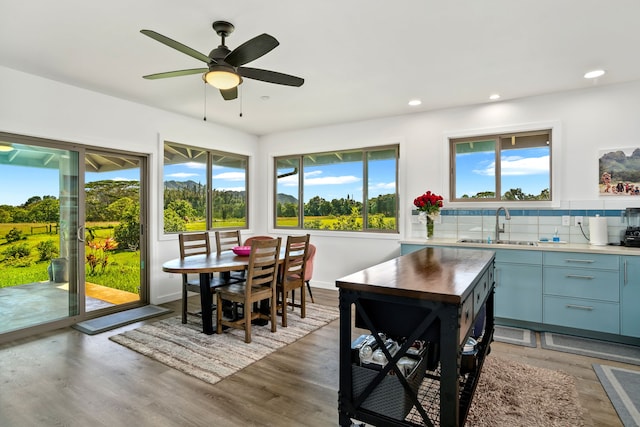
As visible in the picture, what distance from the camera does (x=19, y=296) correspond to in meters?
3.49

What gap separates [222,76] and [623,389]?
360cm

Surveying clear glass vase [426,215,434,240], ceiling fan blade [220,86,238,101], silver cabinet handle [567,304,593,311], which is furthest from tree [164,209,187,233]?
silver cabinet handle [567,304,593,311]

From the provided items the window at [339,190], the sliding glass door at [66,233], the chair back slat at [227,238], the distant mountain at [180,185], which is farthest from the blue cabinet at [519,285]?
the sliding glass door at [66,233]

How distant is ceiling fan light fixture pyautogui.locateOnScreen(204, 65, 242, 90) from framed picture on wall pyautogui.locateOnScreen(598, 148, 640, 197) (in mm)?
3831

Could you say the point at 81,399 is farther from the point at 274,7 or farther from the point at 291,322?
the point at 274,7

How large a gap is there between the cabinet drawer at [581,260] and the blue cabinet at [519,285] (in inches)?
4.3

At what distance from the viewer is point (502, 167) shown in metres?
4.31

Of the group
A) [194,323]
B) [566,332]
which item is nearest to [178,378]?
[194,323]

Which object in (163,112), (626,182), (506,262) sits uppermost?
(163,112)

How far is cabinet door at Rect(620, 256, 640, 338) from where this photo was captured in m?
3.13

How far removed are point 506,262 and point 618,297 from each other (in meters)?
0.95

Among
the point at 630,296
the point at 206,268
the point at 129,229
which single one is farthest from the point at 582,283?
the point at 129,229

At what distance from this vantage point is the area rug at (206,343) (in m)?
2.78

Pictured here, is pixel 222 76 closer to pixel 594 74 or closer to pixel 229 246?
pixel 229 246
